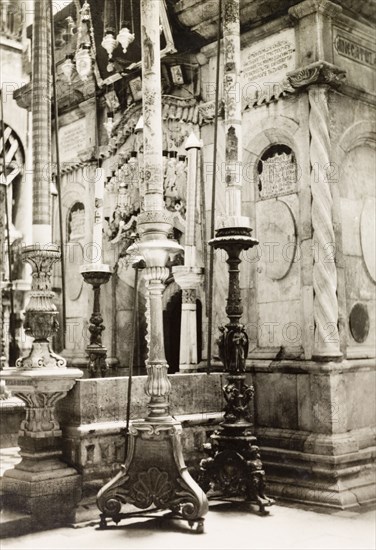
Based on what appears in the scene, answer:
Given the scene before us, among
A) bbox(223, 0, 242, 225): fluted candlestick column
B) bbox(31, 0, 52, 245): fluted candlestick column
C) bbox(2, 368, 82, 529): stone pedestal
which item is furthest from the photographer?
bbox(223, 0, 242, 225): fluted candlestick column

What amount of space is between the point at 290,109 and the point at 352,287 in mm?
2034

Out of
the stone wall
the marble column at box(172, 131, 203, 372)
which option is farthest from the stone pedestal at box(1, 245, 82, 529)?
the marble column at box(172, 131, 203, 372)

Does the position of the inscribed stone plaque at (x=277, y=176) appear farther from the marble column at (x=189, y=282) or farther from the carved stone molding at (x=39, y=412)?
the carved stone molding at (x=39, y=412)

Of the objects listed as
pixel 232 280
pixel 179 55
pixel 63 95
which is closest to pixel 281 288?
pixel 232 280

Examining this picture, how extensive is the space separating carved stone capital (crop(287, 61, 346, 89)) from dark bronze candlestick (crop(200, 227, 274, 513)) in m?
2.14

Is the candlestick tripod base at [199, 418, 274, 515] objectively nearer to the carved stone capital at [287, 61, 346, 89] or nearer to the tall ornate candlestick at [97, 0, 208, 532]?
the tall ornate candlestick at [97, 0, 208, 532]

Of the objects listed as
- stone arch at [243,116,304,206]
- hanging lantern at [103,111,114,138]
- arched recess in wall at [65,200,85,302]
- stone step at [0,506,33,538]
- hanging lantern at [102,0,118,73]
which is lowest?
stone step at [0,506,33,538]

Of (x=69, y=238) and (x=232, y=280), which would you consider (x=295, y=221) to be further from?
(x=69, y=238)

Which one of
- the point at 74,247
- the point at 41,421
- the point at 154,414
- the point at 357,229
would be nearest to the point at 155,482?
the point at 154,414

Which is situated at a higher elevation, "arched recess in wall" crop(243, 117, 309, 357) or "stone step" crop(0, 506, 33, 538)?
"arched recess in wall" crop(243, 117, 309, 357)

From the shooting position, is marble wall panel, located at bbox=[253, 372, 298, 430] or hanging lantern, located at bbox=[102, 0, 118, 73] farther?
hanging lantern, located at bbox=[102, 0, 118, 73]

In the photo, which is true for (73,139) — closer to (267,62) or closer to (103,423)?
(267,62)

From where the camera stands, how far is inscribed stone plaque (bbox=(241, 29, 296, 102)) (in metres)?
7.19

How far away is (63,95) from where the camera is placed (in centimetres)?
1052
